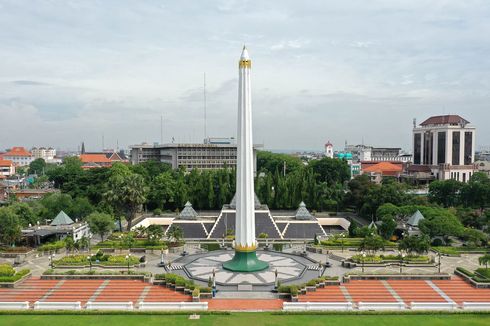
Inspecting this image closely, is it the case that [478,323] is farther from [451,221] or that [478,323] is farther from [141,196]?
[141,196]

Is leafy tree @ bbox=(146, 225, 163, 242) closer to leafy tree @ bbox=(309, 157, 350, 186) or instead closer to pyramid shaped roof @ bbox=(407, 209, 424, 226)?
pyramid shaped roof @ bbox=(407, 209, 424, 226)

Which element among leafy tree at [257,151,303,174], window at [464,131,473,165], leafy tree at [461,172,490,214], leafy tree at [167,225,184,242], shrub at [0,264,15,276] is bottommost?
shrub at [0,264,15,276]

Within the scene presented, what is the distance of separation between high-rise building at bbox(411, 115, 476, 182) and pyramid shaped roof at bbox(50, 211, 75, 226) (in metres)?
77.7

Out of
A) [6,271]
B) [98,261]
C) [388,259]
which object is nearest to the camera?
[6,271]

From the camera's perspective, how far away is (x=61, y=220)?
1933 inches

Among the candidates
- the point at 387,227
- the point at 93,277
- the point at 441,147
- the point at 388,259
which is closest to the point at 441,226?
the point at 387,227

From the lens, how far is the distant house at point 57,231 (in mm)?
45906

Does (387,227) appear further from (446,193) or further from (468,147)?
(468,147)

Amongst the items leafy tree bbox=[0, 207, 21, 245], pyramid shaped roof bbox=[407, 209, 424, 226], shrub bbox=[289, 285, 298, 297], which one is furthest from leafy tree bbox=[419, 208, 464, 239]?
leafy tree bbox=[0, 207, 21, 245]

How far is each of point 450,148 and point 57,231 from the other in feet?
267

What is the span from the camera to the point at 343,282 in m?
33.3

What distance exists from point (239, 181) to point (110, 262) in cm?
1341

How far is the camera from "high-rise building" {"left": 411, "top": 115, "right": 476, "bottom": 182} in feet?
313

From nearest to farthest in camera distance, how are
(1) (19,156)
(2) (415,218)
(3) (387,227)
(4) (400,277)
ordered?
(4) (400,277)
(3) (387,227)
(2) (415,218)
(1) (19,156)
